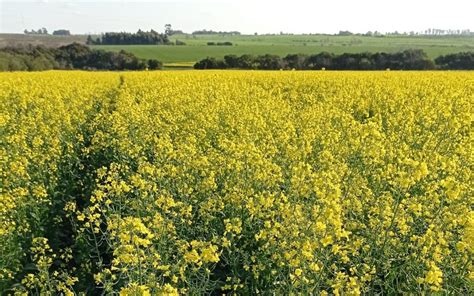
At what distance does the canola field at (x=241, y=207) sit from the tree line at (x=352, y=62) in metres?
26.2

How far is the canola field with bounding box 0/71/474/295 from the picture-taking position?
362 cm

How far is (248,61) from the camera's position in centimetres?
3834

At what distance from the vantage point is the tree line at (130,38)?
78562 mm

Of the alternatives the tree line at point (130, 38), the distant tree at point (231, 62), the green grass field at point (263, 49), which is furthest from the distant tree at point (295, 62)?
the tree line at point (130, 38)

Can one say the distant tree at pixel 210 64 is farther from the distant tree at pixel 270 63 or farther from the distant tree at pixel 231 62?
the distant tree at pixel 270 63

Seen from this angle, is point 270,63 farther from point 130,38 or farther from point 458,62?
point 130,38

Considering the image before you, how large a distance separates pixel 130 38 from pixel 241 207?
79636 millimetres

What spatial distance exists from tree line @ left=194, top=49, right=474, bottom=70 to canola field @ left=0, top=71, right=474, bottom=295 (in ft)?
86.0

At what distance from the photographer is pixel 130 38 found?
8012cm

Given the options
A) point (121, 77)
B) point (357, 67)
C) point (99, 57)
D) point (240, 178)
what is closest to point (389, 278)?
point (240, 178)

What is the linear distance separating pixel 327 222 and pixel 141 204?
2.10 metres

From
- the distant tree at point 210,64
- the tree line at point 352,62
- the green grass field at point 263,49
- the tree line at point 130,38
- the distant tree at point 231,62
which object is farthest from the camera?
the tree line at point 130,38

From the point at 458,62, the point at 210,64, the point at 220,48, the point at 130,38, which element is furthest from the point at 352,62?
the point at 130,38

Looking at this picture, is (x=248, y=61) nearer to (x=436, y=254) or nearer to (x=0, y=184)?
(x=0, y=184)
